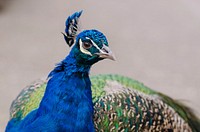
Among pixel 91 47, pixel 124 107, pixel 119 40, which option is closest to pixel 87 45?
pixel 91 47

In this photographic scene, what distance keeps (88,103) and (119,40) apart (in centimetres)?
245

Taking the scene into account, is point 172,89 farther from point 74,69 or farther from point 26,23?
point 74,69

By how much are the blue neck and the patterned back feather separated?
31 cm

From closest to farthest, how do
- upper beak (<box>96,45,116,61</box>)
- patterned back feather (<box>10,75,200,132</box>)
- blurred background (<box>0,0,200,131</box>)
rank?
1. upper beak (<box>96,45,116,61</box>)
2. patterned back feather (<box>10,75,200,132</box>)
3. blurred background (<box>0,0,200,131</box>)

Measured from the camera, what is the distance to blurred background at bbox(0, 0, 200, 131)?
3.65 meters

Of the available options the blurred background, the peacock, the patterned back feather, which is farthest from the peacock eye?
the blurred background

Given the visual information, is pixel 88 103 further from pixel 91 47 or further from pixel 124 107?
pixel 124 107

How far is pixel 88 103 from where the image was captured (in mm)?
1641

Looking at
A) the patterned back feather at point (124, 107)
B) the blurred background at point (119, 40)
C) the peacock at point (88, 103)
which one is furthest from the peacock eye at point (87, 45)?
the blurred background at point (119, 40)

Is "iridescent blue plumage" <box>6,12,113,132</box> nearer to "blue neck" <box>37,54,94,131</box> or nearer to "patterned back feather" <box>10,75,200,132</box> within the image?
"blue neck" <box>37,54,94,131</box>

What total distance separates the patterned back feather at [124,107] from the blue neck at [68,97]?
12.2 inches

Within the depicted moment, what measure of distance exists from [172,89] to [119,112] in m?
1.67

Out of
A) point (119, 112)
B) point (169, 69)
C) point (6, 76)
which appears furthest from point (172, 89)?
point (119, 112)

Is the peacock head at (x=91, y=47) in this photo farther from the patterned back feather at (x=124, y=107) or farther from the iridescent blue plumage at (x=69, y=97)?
the patterned back feather at (x=124, y=107)
